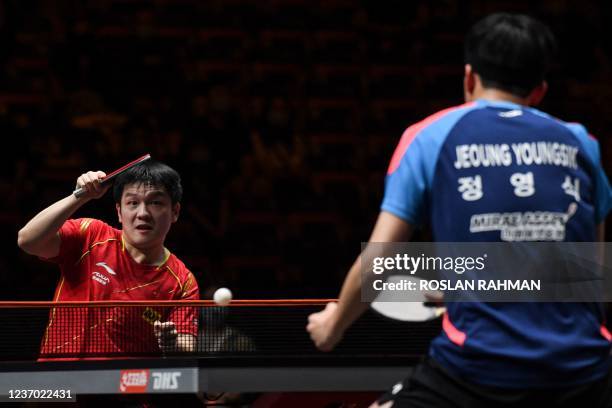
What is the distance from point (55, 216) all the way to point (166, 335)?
1.99 ft

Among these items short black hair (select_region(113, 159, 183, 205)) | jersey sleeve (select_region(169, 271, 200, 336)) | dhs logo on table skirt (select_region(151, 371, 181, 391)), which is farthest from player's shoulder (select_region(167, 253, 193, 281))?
dhs logo on table skirt (select_region(151, 371, 181, 391))

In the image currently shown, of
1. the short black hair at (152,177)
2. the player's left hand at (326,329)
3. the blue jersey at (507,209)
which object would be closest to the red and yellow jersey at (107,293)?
the short black hair at (152,177)

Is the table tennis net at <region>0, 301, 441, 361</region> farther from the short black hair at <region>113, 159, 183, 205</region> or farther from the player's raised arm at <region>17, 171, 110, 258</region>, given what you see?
the short black hair at <region>113, 159, 183, 205</region>

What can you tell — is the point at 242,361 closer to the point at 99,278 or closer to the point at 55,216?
the point at 99,278

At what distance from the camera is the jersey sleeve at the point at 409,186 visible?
1.99 meters

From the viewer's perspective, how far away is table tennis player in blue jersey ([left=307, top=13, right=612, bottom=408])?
1.93m

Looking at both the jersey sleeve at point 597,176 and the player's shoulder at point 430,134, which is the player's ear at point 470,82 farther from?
the jersey sleeve at point 597,176

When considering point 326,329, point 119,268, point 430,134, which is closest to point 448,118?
point 430,134

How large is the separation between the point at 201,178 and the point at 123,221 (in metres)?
4.46

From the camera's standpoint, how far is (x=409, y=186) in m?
2.00

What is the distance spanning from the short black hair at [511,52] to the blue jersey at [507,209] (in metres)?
0.06

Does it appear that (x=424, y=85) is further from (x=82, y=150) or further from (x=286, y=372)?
(x=286, y=372)

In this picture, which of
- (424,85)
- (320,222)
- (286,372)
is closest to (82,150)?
(320,222)

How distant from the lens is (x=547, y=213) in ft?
6.37
